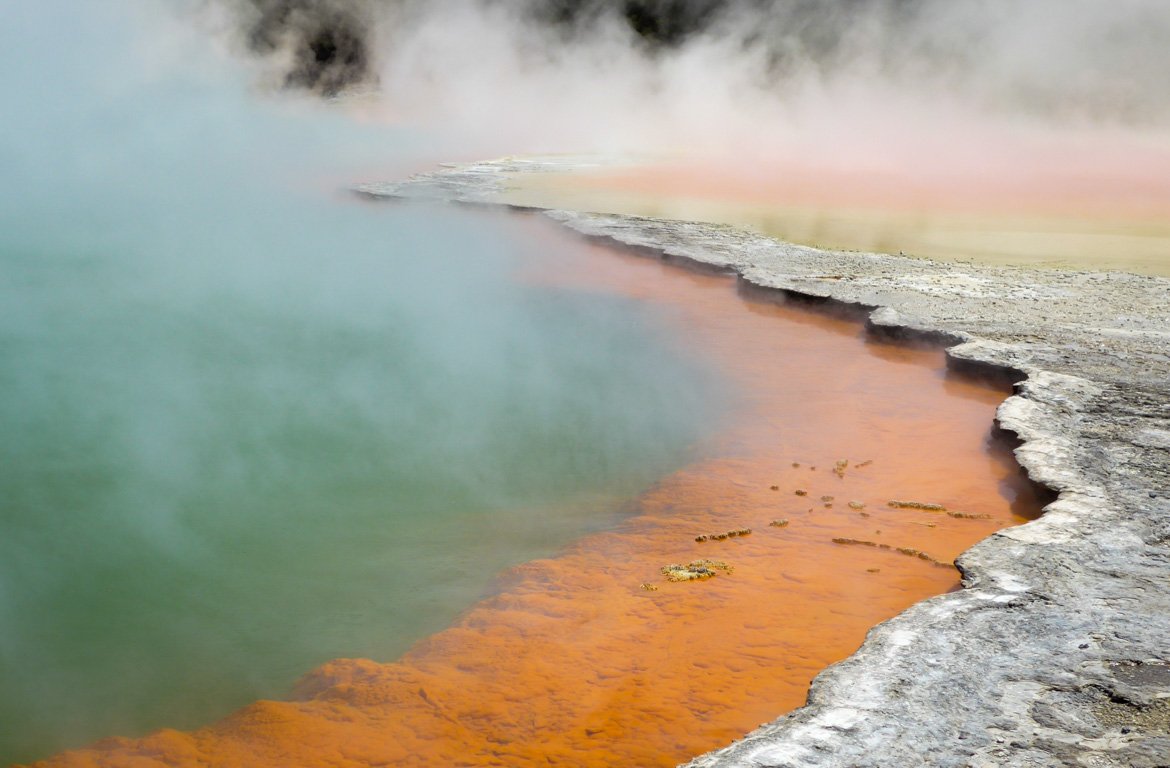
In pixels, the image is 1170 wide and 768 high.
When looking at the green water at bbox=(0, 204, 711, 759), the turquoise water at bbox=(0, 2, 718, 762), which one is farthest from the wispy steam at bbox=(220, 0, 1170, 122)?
the green water at bbox=(0, 204, 711, 759)

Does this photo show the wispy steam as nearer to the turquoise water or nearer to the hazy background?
the hazy background

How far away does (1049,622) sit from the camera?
8.31 feet

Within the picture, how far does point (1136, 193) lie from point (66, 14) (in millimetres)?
22980

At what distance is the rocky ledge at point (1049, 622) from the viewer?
2074mm

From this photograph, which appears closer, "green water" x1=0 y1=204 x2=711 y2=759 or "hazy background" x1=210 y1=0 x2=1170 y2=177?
"green water" x1=0 y1=204 x2=711 y2=759

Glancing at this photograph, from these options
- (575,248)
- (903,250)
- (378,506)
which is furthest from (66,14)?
(378,506)

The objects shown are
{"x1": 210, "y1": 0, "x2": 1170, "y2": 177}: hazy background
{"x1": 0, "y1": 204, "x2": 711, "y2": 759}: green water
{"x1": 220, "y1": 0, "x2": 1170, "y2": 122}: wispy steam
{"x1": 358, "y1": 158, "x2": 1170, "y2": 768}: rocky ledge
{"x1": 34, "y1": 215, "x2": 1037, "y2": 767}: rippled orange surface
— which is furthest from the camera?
{"x1": 220, "y1": 0, "x2": 1170, "y2": 122}: wispy steam

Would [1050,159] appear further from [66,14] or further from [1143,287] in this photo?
[66,14]

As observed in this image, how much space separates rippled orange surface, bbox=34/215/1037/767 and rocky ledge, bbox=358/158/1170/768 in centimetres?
29

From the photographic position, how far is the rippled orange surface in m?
2.58

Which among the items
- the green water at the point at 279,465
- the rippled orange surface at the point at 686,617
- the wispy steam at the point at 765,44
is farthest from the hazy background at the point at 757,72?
the rippled orange surface at the point at 686,617

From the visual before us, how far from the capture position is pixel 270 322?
677 cm

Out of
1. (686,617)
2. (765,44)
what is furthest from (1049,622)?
(765,44)

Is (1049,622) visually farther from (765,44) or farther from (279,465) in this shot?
(765,44)
